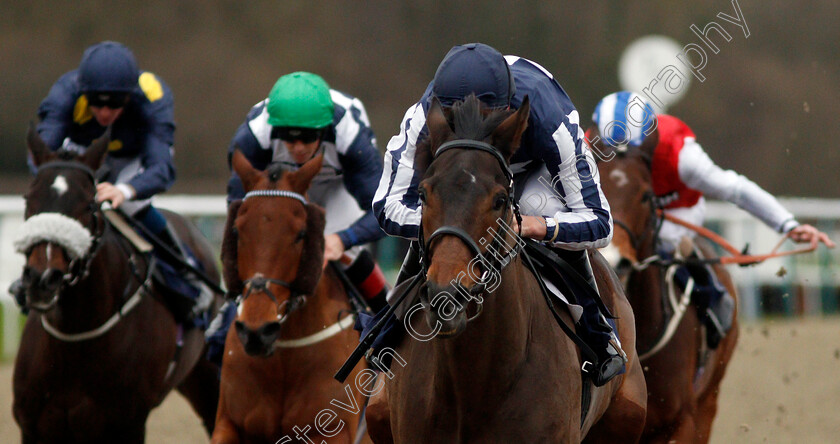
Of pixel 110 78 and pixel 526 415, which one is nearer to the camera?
pixel 526 415

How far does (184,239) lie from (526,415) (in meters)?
3.84

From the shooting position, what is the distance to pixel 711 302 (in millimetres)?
6539

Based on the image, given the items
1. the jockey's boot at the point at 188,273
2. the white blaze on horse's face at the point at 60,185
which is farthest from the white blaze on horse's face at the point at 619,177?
the white blaze on horse's face at the point at 60,185

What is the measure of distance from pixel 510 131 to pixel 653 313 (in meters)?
2.87

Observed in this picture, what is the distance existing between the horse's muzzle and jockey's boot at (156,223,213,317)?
5.44 ft

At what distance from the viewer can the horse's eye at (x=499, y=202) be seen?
338cm

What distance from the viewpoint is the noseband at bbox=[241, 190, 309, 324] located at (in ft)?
16.1

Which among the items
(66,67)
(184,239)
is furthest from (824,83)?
(184,239)

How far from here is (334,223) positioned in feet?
19.6

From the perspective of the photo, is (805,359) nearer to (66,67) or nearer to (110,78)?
(110,78)

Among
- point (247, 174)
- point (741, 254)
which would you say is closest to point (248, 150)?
point (247, 174)

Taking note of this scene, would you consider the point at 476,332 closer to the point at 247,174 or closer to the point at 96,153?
the point at 247,174

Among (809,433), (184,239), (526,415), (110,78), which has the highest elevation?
(526,415)

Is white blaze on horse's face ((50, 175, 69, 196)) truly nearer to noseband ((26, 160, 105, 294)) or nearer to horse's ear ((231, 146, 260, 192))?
noseband ((26, 160, 105, 294))
